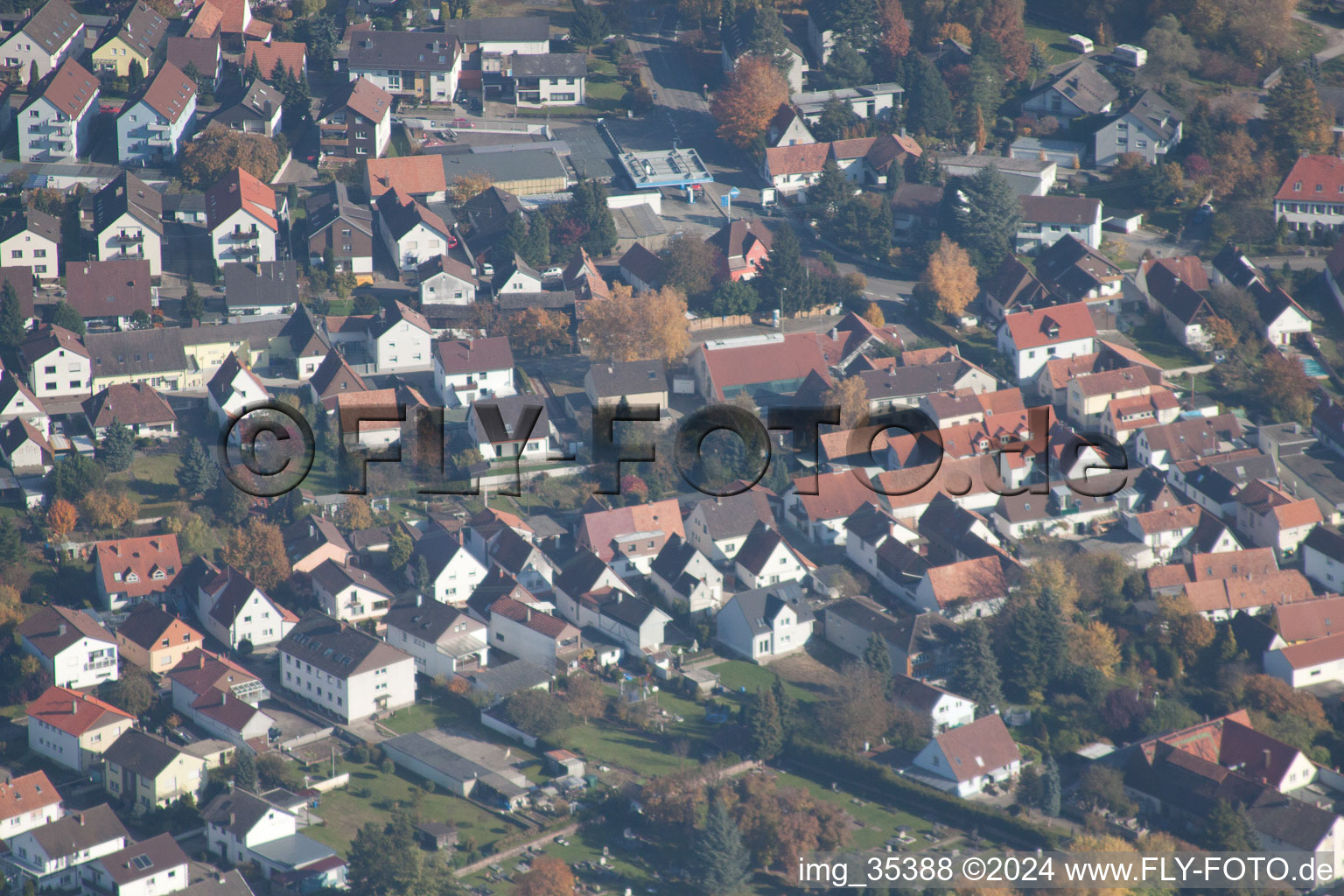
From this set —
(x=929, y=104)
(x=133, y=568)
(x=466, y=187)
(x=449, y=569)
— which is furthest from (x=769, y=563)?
(x=929, y=104)

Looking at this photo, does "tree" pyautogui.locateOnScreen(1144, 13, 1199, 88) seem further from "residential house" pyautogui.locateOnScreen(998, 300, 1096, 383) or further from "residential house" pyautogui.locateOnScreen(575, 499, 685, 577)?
"residential house" pyautogui.locateOnScreen(575, 499, 685, 577)

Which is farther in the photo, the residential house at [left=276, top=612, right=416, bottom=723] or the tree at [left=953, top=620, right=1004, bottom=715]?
the tree at [left=953, top=620, right=1004, bottom=715]

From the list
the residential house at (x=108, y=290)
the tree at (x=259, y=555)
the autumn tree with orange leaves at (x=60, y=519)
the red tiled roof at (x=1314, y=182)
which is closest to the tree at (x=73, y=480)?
the autumn tree with orange leaves at (x=60, y=519)

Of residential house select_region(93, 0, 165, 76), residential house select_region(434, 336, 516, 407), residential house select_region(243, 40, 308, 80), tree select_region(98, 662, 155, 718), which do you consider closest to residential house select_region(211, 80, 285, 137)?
residential house select_region(243, 40, 308, 80)

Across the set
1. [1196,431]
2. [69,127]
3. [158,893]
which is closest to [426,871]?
[158,893]

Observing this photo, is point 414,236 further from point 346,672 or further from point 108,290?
point 346,672

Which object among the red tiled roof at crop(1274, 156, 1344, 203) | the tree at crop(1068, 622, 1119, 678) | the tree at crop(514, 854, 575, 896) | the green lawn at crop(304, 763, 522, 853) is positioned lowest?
the tree at crop(1068, 622, 1119, 678)
